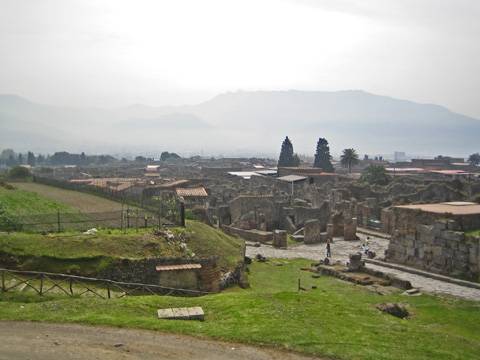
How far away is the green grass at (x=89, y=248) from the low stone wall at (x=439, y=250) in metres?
14.0

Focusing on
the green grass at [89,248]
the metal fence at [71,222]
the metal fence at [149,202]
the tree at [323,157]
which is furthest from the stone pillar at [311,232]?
the tree at [323,157]

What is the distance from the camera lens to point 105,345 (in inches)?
502

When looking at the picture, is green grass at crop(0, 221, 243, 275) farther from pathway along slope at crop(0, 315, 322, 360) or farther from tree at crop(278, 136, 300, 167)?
tree at crop(278, 136, 300, 167)

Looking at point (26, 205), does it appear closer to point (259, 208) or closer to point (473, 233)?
point (259, 208)

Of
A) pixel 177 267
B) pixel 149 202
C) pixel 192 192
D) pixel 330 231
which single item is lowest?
pixel 330 231

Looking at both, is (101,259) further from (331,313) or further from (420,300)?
(420,300)

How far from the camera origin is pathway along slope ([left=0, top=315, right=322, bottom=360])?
39.8 feet

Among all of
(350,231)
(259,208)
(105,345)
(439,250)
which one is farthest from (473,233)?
(105,345)

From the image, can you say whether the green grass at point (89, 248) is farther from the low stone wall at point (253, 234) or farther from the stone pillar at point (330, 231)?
the stone pillar at point (330, 231)

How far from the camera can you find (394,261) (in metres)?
34.3

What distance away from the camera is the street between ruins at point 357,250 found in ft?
88.5

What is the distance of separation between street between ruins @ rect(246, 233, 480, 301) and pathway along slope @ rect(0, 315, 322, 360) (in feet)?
56.1

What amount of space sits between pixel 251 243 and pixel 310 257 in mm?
7245

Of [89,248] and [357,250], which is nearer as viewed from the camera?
[89,248]
